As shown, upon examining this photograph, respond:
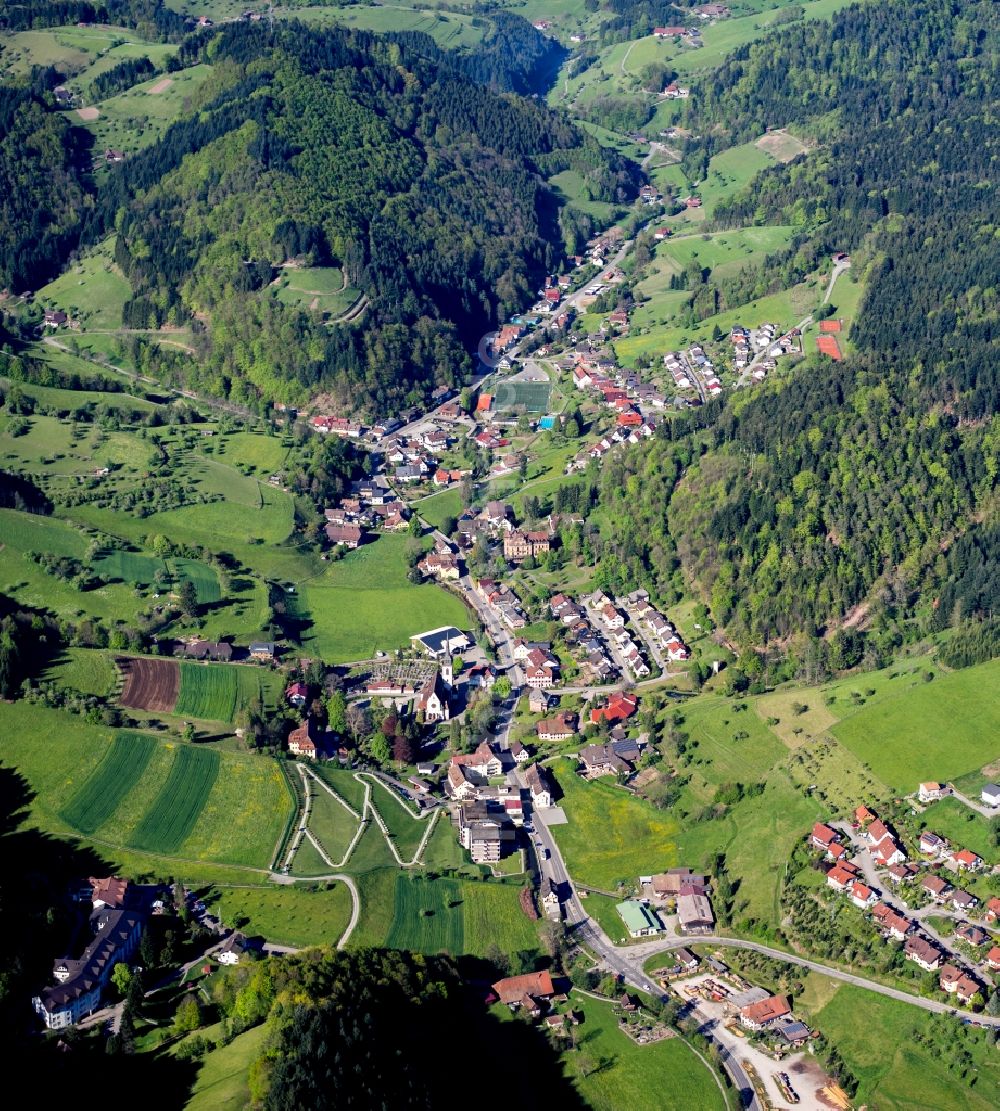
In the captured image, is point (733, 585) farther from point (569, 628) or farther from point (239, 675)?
point (239, 675)

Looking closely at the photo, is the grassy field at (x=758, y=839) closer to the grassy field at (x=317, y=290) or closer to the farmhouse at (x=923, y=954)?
the farmhouse at (x=923, y=954)

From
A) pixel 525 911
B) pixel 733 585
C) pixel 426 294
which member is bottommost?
pixel 525 911

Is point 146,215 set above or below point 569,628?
above

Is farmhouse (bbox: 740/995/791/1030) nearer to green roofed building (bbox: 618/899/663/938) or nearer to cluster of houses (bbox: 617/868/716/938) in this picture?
cluster of houses (bbox: 617/868/716/938)

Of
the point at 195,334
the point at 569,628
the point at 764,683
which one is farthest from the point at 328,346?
the point at 764,683

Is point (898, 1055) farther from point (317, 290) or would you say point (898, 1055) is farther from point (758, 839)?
point (317, 290)

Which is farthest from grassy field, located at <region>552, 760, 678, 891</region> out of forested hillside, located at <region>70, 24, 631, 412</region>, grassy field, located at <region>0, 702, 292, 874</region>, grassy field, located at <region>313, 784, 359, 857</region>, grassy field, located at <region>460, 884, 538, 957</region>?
forested hillside, located at <region>70, 24, 631, 412</region>

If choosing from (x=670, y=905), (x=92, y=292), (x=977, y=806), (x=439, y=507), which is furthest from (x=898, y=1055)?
(x=92, y=292)
